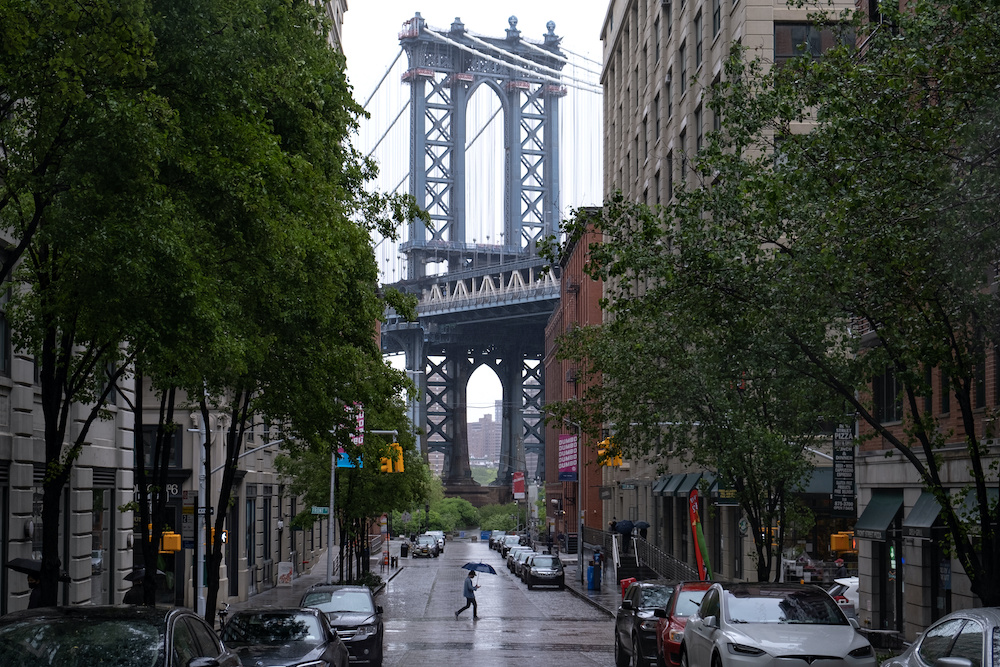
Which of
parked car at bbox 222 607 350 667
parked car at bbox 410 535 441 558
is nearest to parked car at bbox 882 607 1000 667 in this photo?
parked car at bbox 222 607 350 667

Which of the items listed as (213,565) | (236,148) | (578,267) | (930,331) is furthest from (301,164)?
(578,267)

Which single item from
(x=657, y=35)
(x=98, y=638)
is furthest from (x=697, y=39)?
(x=98, y=638)

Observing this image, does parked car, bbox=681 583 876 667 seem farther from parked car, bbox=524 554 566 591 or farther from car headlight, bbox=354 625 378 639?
parked car, bbox=524 554 566 591

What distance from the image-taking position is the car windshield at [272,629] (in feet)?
57.5

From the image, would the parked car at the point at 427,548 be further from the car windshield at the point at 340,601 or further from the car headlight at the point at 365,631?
the car headlight at the point at 365,631

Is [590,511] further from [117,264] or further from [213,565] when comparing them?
[117,264]

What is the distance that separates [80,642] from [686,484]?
42033 millimetres

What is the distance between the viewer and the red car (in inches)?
792

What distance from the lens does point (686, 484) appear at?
5034cm

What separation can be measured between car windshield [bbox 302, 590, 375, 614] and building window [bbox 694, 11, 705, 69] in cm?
3186

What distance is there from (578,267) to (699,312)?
3186 inches

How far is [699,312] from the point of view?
1784 cm

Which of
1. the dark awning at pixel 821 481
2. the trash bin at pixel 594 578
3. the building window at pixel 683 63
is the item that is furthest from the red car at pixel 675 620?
the building window at pixel 683 63

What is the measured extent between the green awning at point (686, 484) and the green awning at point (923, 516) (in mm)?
22467
